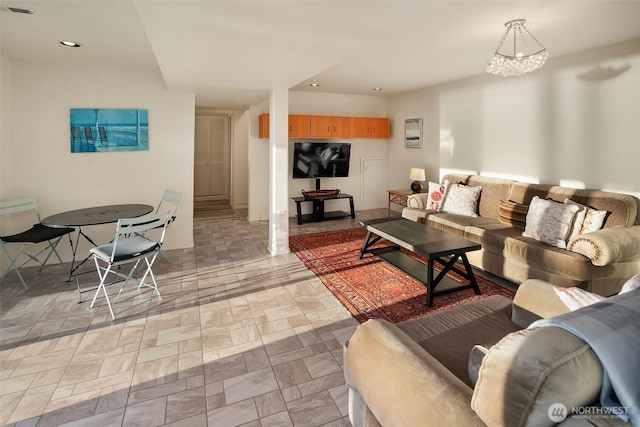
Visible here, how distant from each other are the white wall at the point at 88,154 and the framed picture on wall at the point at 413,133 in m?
4.09

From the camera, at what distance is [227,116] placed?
801 cm

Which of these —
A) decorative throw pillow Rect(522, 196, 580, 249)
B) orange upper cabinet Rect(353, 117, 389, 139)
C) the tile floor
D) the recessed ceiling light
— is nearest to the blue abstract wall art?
the recessed ceiling light

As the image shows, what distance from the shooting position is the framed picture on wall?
635 centimetres

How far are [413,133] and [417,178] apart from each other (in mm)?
1067

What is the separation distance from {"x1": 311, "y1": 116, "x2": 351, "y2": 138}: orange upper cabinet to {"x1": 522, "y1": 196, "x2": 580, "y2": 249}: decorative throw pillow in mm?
3902

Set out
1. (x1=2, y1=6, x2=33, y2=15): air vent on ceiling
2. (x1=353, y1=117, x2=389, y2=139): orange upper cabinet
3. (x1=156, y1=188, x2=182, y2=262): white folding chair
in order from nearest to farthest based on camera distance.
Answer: (x1=2, y1=6, x2=33, y2=15): air vent on ceiling
(x1=156, y1=188, x2=182, y2=262): white folding chair
(x1=353, y1=117, x2=389, y2=139): orange upper cabinet

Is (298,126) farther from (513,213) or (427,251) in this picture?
(427,251)

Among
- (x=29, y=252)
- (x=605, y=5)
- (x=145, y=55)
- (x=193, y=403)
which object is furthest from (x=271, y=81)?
(x=29, y=252)

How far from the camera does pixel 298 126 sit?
637cm

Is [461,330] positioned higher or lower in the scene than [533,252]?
lower

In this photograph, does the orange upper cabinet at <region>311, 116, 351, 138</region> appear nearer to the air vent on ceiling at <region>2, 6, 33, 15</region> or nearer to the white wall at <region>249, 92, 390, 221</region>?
the white wall at <region>249, 92, 390, 221</region>

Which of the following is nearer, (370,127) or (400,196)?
(400,196)

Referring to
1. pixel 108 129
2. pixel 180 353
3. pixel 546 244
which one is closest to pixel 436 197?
pixel 546 244

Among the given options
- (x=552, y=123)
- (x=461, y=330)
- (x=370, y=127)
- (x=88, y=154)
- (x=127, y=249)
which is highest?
(x=370, y=127)
